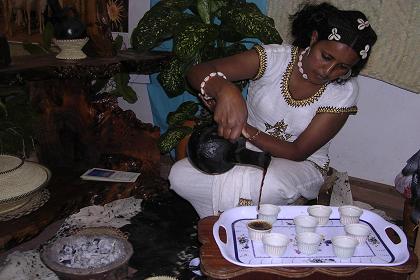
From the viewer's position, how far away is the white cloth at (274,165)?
2025mm

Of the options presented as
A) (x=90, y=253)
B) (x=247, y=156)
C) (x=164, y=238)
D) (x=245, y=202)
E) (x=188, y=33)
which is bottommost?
(x=164, y=238)

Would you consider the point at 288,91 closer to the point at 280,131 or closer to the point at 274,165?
the point at 280,131

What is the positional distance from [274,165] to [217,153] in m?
0.56

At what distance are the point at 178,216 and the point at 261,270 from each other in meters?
1.33

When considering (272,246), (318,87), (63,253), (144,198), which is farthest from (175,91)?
(272,246)

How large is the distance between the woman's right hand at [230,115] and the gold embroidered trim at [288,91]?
69 cm

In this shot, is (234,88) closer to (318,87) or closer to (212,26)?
(318,87)

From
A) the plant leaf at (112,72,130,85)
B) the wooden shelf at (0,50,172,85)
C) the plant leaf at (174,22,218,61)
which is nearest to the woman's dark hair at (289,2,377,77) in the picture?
the plant leaf at (174,22,218,61)

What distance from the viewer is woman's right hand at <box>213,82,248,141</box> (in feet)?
4.94

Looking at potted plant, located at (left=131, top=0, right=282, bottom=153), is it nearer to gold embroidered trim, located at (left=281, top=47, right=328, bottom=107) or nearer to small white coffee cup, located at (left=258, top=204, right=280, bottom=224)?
gold embroidered trim, located at (left=281, top=47, right=328, bottom=107)

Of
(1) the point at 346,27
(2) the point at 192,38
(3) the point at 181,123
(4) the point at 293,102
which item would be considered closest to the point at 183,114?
(3) the point at 181,123

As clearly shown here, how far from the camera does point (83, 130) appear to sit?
2742mm

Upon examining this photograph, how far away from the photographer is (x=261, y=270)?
1341 mm

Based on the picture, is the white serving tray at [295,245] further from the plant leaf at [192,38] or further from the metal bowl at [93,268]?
the plant leaf at [192,38]
